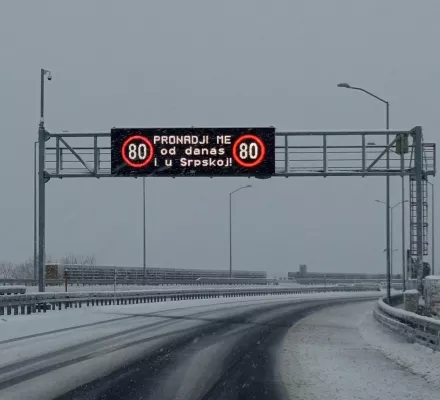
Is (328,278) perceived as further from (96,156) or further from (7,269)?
(96,156)

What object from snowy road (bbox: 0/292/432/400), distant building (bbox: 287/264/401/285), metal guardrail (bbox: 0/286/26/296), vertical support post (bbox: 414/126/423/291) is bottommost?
distant building (bbox: 287/264/401/285)

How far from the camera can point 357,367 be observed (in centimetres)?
1445

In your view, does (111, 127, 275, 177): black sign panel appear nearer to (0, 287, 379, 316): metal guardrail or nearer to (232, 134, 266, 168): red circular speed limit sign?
(232, 134, 266, 168): red circular speed limit sign

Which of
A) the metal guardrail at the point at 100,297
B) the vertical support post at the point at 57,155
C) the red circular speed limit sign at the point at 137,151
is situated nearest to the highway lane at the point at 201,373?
the red circular speed limit sign at the point at 137,151

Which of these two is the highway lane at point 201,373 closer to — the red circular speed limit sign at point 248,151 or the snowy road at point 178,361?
the snowy road at point 178,361

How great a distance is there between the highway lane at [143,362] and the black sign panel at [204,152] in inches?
220

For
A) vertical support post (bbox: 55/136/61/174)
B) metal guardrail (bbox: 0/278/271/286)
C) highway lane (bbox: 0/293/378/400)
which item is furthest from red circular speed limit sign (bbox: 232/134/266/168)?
metal guardrail (bbox: 0/278/271/286)

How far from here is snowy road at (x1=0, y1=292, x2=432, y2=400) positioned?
11.4 meters

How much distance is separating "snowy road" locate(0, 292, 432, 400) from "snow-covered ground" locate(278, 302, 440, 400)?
0.10ft

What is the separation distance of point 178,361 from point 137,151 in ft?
44.2

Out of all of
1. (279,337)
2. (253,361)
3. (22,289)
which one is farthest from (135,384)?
(22,289)

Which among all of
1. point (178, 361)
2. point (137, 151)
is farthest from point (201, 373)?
point (137, 151)

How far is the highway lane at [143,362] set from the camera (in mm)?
11359

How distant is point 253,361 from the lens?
50.3 feet
